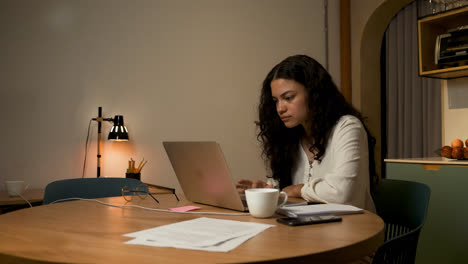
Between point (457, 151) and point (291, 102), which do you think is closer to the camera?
point (291, 102)

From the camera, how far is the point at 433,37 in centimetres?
300

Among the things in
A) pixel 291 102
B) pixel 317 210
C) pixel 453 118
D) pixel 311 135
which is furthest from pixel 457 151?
pixel 317 210

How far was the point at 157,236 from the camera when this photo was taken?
818 millimetres

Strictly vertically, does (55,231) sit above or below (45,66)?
below

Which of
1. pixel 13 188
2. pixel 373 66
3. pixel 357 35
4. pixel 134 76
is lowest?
pixel 13 188

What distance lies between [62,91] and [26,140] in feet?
1.29

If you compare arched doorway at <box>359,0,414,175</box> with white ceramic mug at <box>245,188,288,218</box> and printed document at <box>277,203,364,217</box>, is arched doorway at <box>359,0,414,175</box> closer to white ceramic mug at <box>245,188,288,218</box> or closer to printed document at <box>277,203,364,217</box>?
printed document at <box>277,203,364,217</box>

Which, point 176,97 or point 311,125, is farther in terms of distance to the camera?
point 176,97

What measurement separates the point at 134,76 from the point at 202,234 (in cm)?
225

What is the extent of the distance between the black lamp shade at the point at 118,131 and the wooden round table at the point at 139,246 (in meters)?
1.49

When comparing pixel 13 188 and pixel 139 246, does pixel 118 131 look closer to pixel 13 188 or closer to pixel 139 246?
pixel 13 188

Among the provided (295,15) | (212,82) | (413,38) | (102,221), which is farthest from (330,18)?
(102,221)

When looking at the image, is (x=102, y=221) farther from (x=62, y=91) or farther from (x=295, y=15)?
(x=295, y=15)

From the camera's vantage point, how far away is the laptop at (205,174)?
3.60ft
